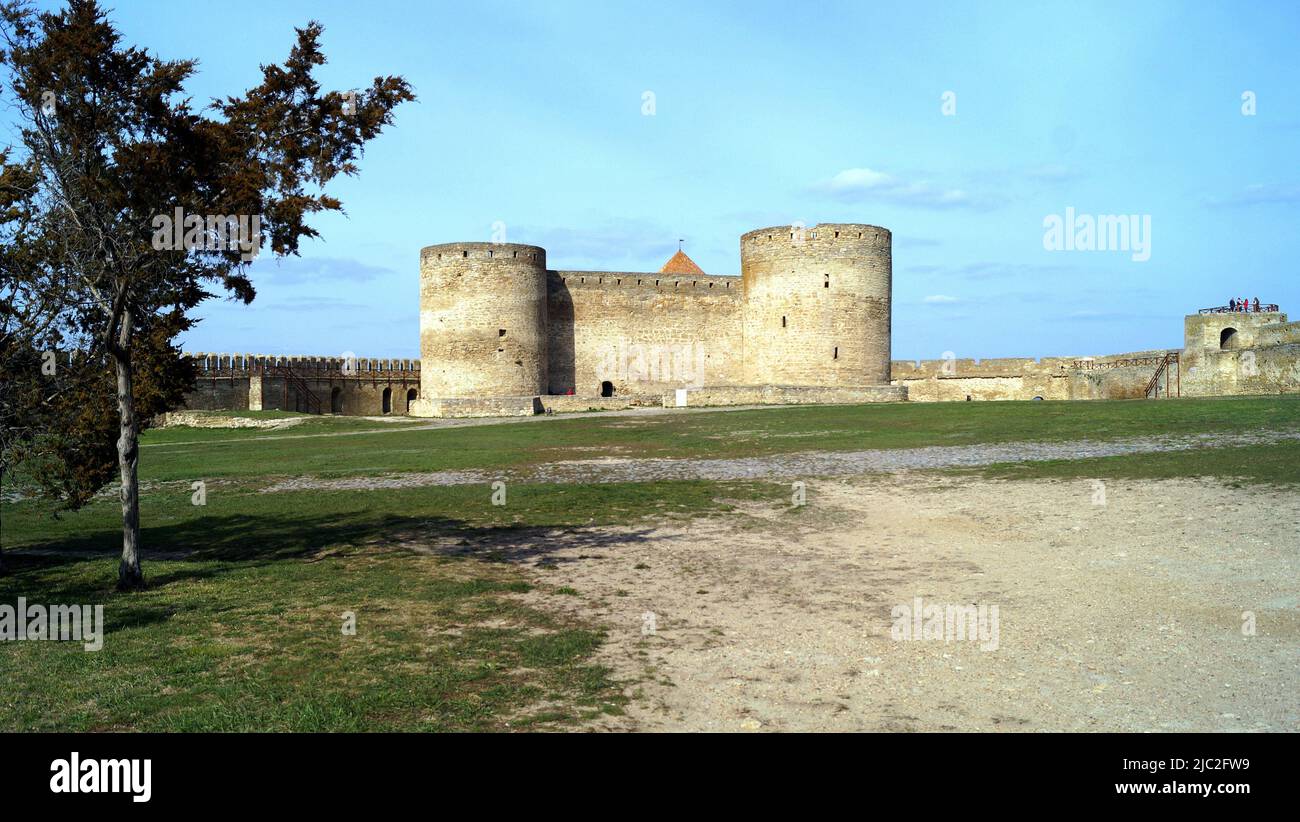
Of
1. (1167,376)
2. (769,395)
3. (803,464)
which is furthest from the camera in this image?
(769,395)

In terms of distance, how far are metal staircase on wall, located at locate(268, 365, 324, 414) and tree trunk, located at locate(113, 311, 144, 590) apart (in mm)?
43639

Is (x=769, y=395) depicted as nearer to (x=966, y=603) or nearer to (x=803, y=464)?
(x=803, y=464)

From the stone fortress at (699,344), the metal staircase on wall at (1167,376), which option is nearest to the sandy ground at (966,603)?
the metal staircase on wall at (1167,376)

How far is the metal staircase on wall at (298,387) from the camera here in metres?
51.0

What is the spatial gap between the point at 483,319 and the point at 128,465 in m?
33.9

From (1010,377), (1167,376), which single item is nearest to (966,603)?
(1167,376)

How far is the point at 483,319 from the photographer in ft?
141

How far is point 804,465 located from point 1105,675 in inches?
512

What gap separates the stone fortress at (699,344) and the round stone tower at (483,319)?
6 cm

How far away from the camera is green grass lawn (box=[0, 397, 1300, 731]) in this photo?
5.91m

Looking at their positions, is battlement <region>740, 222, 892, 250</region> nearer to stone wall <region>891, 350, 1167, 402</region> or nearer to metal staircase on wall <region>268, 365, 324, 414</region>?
stone wall <region>891, 350, 1167, 402</region>

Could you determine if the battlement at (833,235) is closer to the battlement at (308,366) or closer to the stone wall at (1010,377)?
the stone wall at (1010,377)
